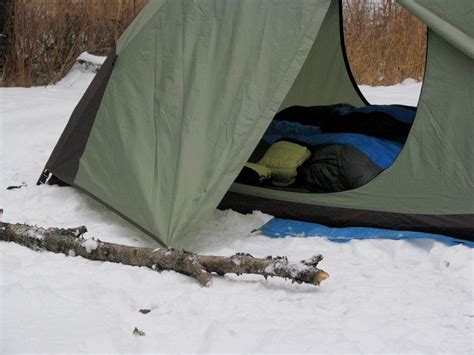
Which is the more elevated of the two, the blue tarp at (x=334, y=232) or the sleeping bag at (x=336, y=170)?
the sleeping bag at (x=336, y=170)

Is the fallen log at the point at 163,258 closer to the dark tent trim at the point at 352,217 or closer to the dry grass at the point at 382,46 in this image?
the dark tent trim at the point at 352,217

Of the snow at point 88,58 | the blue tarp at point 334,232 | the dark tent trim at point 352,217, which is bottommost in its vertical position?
the blue tarp at point 334,232

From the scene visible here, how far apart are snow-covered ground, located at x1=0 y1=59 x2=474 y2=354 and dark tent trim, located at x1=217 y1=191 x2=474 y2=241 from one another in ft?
0.31

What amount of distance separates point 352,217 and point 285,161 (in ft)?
2.36

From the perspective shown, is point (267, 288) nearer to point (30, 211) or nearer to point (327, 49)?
point (30, 211)

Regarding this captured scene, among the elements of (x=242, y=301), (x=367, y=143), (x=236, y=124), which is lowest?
(x=242, y=301)

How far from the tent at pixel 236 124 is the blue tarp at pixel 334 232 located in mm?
52

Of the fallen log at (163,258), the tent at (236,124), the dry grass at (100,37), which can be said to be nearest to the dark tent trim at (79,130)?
the tent at (236,124)

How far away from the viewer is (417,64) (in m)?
10.0

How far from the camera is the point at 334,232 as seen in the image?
3680 millimetres

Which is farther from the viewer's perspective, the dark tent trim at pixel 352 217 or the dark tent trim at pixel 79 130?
the dark tent trim at pixel 79 130

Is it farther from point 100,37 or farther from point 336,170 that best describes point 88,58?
point 336,170

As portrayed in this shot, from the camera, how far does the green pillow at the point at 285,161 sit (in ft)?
13.8

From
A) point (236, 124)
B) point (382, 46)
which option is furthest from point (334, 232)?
point (382, 46)
